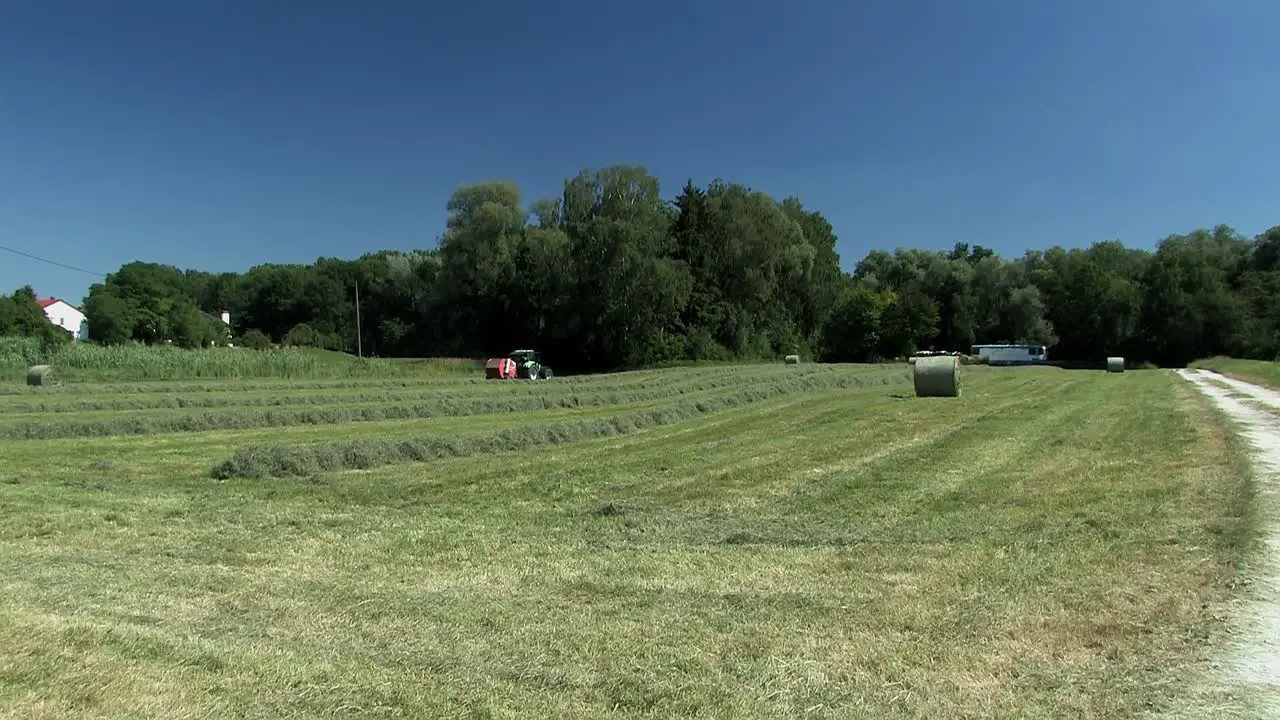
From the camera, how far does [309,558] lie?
23.9 ft

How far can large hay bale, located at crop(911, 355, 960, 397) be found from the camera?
27.1 m

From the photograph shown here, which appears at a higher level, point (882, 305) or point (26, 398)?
point (882, 305)

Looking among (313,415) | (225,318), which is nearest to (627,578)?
(313,415)

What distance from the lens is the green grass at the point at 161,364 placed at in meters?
45.5

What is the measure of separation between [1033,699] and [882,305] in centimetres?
8329

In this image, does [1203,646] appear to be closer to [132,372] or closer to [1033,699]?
[1033,699]

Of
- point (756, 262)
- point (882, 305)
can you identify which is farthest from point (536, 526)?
point (882, 305)

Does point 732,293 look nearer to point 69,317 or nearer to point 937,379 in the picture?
point 937,379

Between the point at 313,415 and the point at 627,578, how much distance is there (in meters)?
18.5

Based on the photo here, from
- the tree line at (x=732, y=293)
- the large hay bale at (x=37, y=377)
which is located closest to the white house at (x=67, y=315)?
the tree line at (x=732, y=293)

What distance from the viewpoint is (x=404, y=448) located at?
1466 cm

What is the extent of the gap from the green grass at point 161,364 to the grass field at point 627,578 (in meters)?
35.9

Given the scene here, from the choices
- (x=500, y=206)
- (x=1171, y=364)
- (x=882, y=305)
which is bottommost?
(x=1171, y=364)

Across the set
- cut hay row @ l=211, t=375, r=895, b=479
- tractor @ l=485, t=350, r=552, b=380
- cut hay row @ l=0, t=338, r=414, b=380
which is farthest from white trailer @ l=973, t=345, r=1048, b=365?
cut hay row @ l=211, t=375, r=895, b=479
